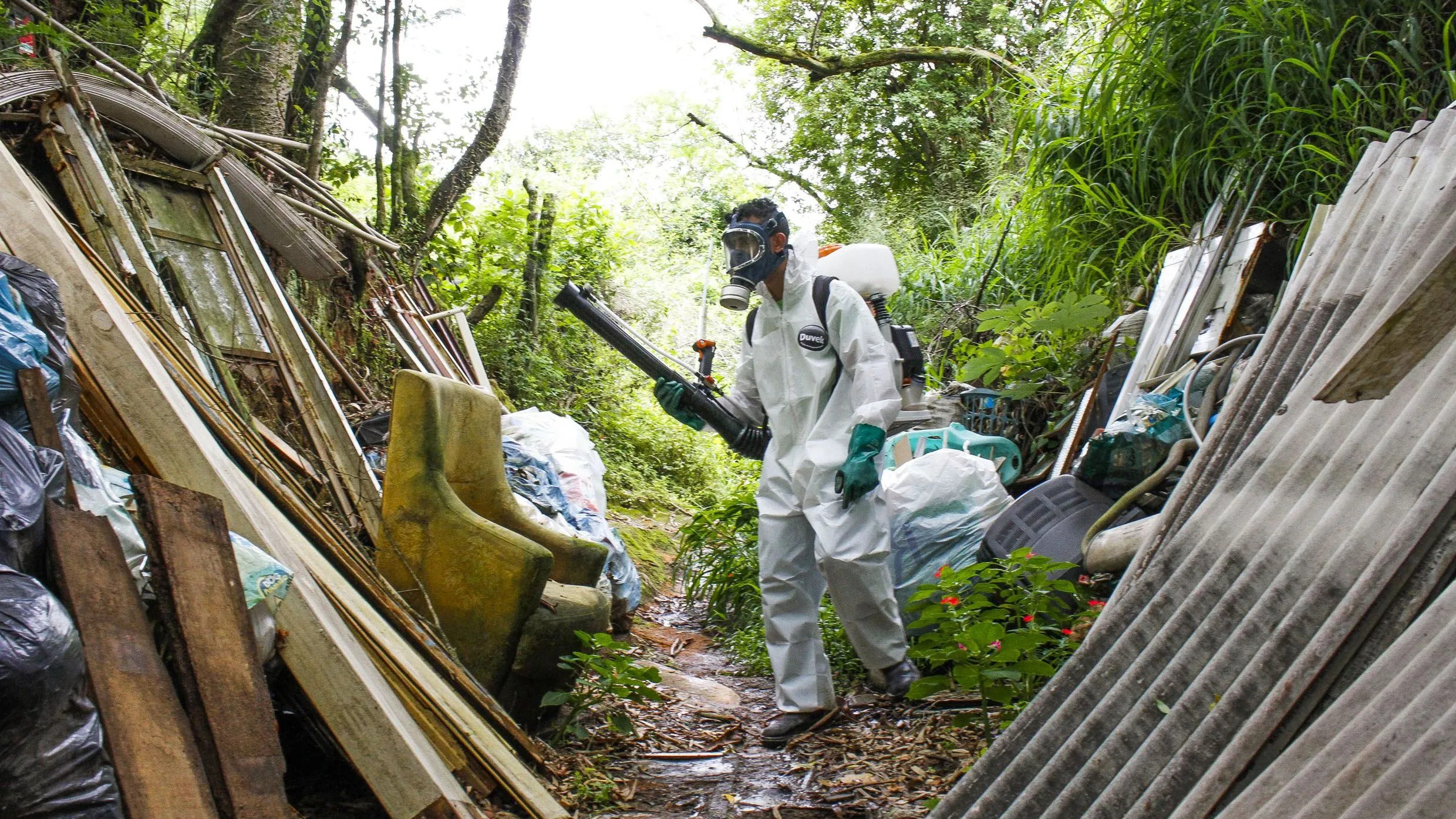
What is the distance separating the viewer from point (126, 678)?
1931 mm

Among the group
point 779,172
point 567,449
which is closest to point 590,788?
point 567,449

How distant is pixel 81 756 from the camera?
1.77m

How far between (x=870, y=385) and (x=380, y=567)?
1.78 m

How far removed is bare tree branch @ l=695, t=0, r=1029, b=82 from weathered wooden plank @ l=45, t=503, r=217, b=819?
1053cm

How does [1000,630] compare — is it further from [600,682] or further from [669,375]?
[669,375]

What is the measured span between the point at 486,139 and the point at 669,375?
3153 millimetres

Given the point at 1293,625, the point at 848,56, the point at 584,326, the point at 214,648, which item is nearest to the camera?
the point at 1293,625

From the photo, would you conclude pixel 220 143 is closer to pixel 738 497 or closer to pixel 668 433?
pixel 738 497

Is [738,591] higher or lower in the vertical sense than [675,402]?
lower

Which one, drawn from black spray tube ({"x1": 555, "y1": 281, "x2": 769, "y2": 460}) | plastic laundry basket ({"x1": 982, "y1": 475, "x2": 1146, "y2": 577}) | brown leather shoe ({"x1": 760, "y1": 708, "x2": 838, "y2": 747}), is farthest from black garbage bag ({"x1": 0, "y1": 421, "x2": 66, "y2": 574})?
plastic laundry basket ({"x1": 982, "y1": 475, "x2": 1146, "y2": 577})

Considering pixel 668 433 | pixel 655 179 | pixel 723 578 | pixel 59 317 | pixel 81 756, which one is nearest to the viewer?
pixel 81 756

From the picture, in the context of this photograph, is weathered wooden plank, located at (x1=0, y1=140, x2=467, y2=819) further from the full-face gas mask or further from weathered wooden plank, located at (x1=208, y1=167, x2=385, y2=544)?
the full-face gas mask

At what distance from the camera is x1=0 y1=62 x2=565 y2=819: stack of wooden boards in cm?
223

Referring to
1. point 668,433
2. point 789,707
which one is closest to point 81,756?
point 789,707
